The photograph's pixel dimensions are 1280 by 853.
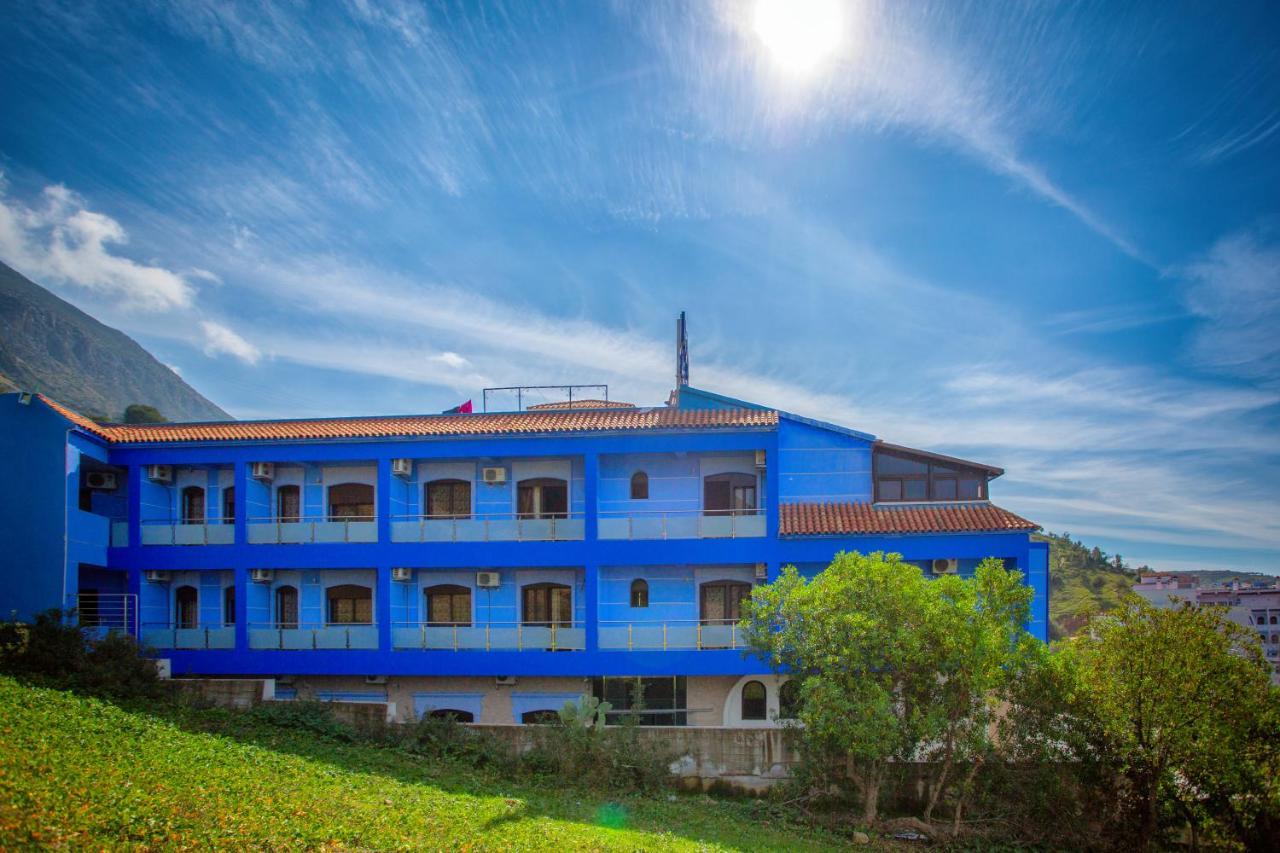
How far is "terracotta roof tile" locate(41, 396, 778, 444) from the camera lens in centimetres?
2262

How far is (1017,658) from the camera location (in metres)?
16.5

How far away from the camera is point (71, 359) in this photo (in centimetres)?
7594

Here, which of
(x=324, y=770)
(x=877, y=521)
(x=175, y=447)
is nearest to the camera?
(x=324, y=770)

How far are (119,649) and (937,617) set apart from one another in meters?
18.1

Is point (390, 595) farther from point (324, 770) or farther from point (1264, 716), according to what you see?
point (1264, 716)

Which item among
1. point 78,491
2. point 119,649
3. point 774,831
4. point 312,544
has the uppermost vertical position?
point 78,491

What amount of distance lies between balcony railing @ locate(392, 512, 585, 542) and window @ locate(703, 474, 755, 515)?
388cm

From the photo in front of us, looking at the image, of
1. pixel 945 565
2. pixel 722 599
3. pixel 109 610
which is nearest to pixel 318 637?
pixel 109 610

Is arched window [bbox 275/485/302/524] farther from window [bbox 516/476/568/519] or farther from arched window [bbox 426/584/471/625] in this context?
window [bbox 516/476/568/519]

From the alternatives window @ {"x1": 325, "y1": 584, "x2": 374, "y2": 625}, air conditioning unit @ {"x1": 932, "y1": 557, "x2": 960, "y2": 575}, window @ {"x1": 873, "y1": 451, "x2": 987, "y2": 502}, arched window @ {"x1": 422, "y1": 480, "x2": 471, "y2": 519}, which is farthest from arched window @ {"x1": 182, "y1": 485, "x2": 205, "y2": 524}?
air conditioning unit @ {"x1": 932, "y1": 557, "x2": 960, "y2": 575}

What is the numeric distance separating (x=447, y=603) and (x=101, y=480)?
11368 mm

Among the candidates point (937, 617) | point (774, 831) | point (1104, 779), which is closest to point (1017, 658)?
point (937, 617)

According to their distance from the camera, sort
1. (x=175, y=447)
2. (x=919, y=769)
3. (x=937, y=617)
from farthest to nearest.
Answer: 1. (x=175, y=447)
2. (x=919, y=769)
3. (x=937, y=617)

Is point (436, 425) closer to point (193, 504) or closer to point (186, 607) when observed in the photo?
point (193, 504)
